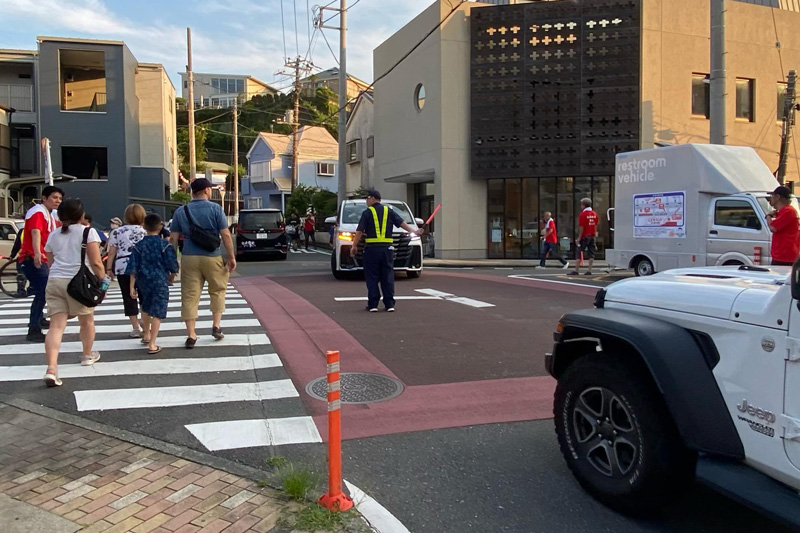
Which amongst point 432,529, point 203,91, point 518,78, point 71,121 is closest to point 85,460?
point 432,529

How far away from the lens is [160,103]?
105 ft

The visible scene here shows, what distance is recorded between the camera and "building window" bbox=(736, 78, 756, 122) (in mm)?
25403

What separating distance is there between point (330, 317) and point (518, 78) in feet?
57.2

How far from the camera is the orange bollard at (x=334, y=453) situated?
3295 millimetres

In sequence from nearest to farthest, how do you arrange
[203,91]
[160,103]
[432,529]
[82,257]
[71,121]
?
[432,529]
[82,257]
[71,121]
[160,103]
[203,91]

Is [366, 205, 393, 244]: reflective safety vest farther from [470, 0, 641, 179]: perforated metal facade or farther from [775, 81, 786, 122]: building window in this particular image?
[775, 81, 786, 122]: building window

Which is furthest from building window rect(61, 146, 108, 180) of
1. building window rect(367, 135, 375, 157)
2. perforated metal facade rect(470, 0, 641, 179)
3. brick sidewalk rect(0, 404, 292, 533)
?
brick sidewalk rect(0, 404, 292, 533)

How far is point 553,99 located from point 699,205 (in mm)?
11401

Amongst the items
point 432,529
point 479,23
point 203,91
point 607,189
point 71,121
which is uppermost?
point 203,91

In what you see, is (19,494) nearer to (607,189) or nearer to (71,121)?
(607,189)

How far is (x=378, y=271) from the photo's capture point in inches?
374

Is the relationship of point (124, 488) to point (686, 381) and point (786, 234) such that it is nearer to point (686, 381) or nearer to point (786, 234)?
point (686, 381)

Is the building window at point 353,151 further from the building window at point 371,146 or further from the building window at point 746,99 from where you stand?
the building window at point 746,99

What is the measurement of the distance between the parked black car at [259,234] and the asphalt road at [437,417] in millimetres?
13005
